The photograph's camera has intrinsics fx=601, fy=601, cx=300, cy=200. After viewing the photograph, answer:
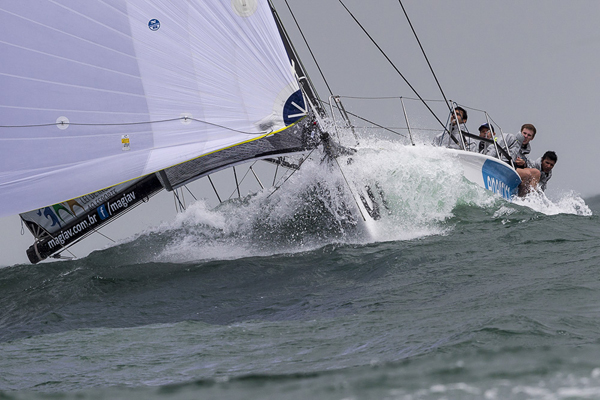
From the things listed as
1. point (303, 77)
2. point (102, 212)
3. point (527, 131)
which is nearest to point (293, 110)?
point (303, 77)

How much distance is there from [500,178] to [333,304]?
3.76 metres

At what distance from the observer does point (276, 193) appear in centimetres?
559

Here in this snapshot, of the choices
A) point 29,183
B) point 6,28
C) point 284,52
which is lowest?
point 29,183

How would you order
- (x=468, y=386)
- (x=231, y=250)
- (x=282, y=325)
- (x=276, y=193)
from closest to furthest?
(x=468, y=386)
(x=282, y=325)
(x=231, y=250)
(x=276, y=193)

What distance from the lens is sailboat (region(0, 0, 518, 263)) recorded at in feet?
15.0

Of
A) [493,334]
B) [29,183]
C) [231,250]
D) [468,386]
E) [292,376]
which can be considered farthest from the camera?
[231,250]

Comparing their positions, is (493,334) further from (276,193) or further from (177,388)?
(276,193)

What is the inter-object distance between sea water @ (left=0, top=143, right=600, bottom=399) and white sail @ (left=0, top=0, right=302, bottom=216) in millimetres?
782

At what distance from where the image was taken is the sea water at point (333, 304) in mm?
1461

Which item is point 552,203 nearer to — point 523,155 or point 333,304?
point 523,155

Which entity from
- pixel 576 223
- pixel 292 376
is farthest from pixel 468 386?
pixel 576 223

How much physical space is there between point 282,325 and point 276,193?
302cm

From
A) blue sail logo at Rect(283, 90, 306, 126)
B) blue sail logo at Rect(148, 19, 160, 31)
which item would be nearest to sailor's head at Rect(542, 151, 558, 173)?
blue sail logo at Rect(283, 90, 306, 126)

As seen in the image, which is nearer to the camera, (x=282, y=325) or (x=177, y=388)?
(x=177, y=388)
